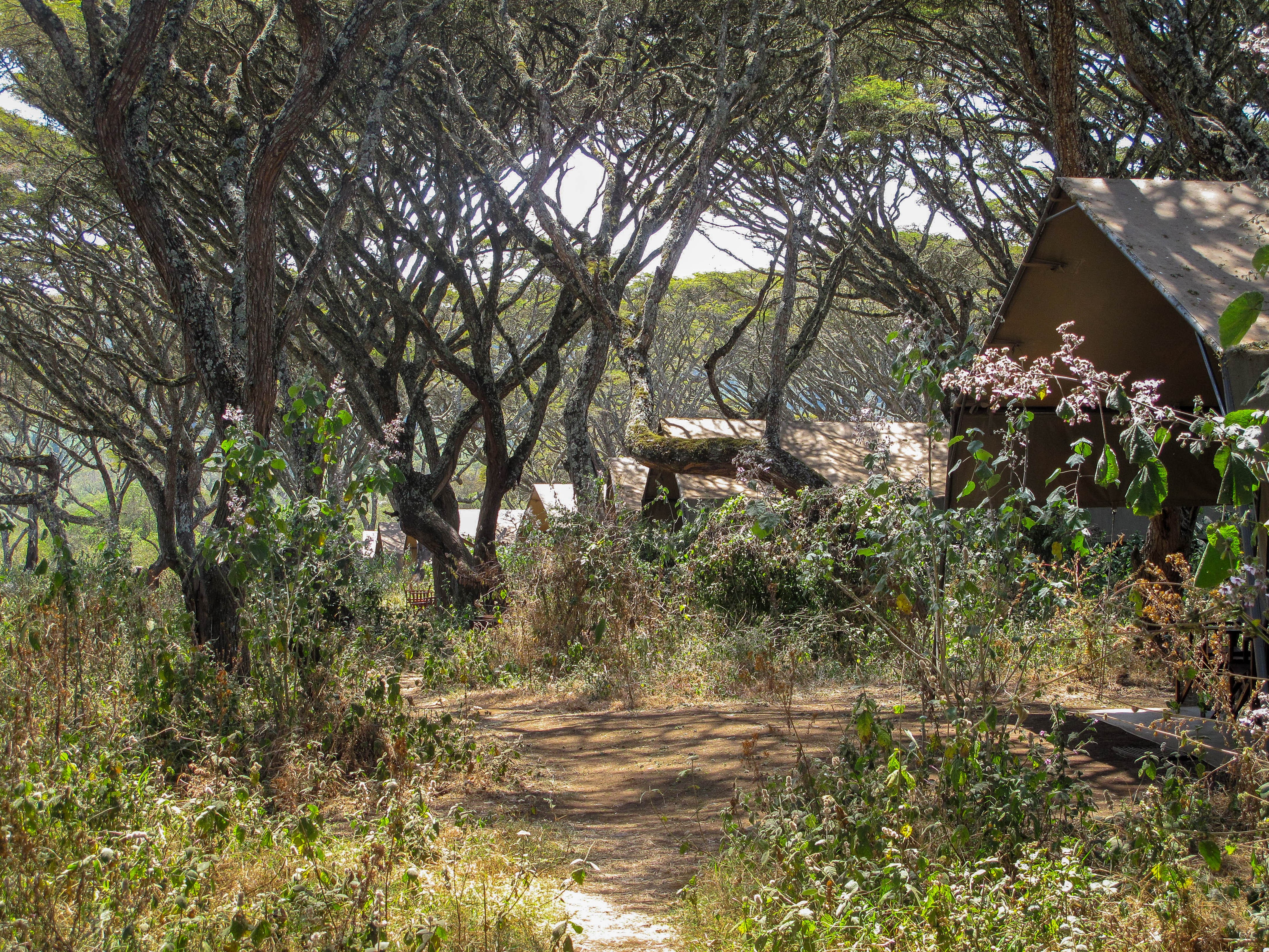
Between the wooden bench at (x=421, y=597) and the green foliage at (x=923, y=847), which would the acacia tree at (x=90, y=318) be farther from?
the green foliage at (x=923, y=847)

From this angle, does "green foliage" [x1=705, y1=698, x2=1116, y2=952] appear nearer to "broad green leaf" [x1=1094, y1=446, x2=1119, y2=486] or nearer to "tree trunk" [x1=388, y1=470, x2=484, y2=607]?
"broad green leaf" [x1=1094, y1=446, x2=1119, y2=486]

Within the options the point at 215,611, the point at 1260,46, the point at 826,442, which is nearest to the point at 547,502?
the point at 826,442

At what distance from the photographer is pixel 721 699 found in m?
7.21

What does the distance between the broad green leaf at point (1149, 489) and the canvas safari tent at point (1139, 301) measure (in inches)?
60.3

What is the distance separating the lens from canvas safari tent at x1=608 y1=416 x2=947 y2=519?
13391mm

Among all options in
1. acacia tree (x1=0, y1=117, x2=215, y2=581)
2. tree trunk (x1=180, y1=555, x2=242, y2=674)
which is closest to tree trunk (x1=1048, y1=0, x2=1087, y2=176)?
tree trunk (x1=180, y1=555, x2=242, y2=674)

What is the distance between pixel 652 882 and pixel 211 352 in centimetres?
524

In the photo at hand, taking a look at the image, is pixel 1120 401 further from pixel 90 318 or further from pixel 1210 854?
pixel 90 318

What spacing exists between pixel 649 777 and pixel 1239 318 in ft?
12.3

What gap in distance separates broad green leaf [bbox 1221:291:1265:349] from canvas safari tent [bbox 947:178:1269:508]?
5.92 feet

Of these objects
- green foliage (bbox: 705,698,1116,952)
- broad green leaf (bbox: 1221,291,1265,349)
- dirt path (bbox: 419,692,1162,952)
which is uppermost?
broad green leaf (bbox: 1221,291,1265,349)

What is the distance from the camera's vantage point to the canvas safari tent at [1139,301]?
4.41m

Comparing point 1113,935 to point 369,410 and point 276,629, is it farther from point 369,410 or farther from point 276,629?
point 369,410

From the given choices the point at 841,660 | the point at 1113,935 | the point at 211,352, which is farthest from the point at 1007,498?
the point at 211,352
